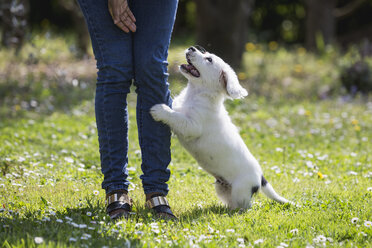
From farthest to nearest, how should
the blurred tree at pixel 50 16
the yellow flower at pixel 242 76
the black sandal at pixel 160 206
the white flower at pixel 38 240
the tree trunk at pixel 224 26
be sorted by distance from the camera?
the blurred tree at pixel 50 16 < the tree trunk at pixel 224 26 < the yellow flower at pixel 242 76 < the black sandal at pixel 160 206 < the white flower at pixel 38 240

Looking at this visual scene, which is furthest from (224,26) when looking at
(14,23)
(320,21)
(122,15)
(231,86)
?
(122,15)

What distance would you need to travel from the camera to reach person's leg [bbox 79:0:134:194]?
9.87ft

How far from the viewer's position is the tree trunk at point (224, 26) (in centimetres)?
899

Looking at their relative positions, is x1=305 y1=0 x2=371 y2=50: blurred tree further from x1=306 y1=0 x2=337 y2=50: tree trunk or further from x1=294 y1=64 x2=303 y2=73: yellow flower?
x1=294 y1=64 x2=303 y2=73: yellow flower

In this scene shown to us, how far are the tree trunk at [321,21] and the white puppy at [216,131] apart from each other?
30.2ft

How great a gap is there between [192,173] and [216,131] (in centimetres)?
121

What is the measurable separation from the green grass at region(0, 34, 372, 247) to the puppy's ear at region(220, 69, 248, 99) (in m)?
0.41

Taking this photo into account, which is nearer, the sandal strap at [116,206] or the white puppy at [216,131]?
the sandal strap at [116,206]

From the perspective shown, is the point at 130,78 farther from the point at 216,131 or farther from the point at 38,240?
the point at 38,240

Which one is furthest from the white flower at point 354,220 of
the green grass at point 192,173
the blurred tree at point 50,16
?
the blurred tree at point 50,16

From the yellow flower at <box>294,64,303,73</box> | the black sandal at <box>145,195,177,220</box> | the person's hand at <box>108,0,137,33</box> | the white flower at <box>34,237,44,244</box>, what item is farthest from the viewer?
the yellow flower at <box>294,64,303,73</box>

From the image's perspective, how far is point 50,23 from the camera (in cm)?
1476

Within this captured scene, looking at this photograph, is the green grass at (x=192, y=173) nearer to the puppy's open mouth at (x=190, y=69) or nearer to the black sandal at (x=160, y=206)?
the black sandal at (x=160, y=206)

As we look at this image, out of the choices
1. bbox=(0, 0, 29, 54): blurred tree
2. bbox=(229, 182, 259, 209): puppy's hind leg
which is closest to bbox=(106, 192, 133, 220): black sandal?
bbox=(229, 182, 259, 209): puppy's hind leg
